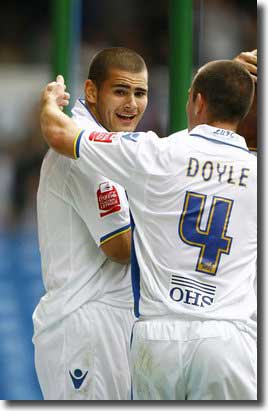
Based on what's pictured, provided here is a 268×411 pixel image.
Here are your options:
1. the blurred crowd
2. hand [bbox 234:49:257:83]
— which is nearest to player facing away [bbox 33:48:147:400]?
hand [bbox 234:49:257:83]

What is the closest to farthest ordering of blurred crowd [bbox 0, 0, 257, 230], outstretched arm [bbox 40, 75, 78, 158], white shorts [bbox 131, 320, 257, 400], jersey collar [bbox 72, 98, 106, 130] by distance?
white shorts [bbox 131, 320, 257, 400] → outstretched arm [bbox 40, 75, 78, 158] → jersey collar [bbox 72, 98, 106, 130] → blurred crowd [bbox 0, 0, 257, 230]

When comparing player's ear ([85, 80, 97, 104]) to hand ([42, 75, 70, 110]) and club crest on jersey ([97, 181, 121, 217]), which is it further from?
club crest on jersey ([97, 181, 121, 217])

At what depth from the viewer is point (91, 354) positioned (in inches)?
103

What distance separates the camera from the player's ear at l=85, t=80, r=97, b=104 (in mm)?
2803

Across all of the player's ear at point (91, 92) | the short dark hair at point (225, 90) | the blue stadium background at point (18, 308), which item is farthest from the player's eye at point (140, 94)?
the blue stadium background at point (18, 308)

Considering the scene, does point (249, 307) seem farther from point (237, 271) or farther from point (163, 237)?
point (163, 237)

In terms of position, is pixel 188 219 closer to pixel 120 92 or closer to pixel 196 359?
pixel 196 359

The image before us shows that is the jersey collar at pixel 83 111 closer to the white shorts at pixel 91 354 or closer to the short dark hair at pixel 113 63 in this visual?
the short dark hair at pixel 113 63

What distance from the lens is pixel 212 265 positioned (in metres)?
2.38

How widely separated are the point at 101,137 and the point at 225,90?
0.41m

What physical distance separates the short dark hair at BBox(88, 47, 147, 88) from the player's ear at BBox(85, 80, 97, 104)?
1 cm

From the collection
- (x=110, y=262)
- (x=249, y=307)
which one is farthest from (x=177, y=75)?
(x=249, y=307)

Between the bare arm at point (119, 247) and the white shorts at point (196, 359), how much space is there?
24 cm

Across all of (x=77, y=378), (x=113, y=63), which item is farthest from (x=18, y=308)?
(x=113, y=63)
